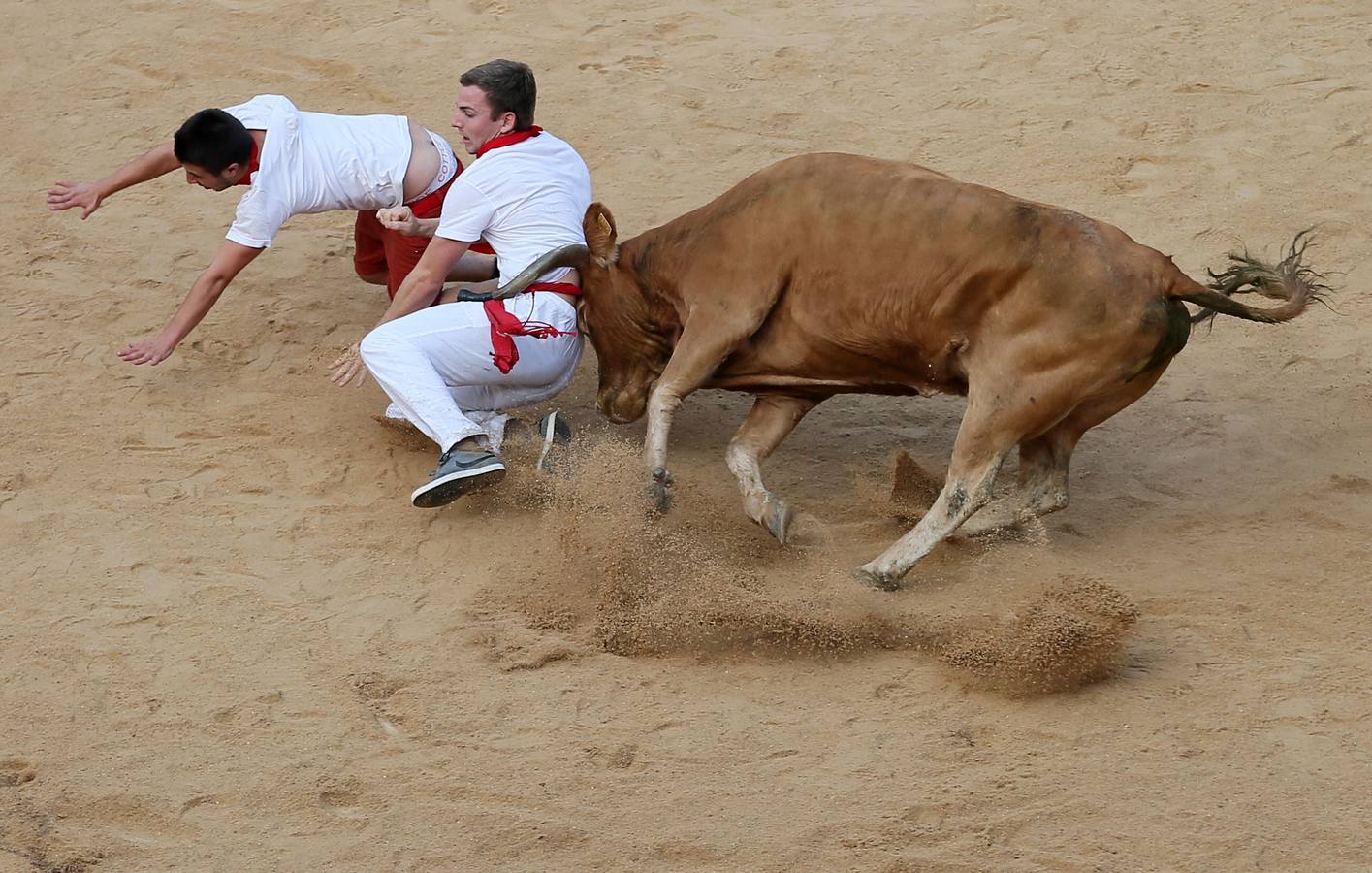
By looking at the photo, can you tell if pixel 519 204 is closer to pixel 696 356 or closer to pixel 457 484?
pixel 696 356

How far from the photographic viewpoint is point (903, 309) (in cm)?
583

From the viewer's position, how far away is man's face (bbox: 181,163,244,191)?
21.8 ft

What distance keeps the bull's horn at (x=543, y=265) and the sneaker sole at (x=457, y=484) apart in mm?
754

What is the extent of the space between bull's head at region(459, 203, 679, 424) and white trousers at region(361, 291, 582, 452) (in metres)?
0.12

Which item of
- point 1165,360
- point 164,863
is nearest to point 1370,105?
point 1165,360

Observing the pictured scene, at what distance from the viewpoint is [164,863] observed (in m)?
4.50

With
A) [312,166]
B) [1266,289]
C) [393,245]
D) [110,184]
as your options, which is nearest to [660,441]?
[393,245]

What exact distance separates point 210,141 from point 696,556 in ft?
8.58

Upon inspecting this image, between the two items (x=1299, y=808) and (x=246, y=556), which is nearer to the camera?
(x=1299, y=808)

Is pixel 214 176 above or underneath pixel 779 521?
above

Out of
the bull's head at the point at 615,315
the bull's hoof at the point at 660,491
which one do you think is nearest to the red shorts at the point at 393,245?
the bull's head at the point at 615,315

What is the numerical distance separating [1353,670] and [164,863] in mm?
3666

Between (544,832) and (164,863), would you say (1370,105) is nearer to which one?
(544,832)

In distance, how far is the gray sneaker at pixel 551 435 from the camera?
21.1ft
